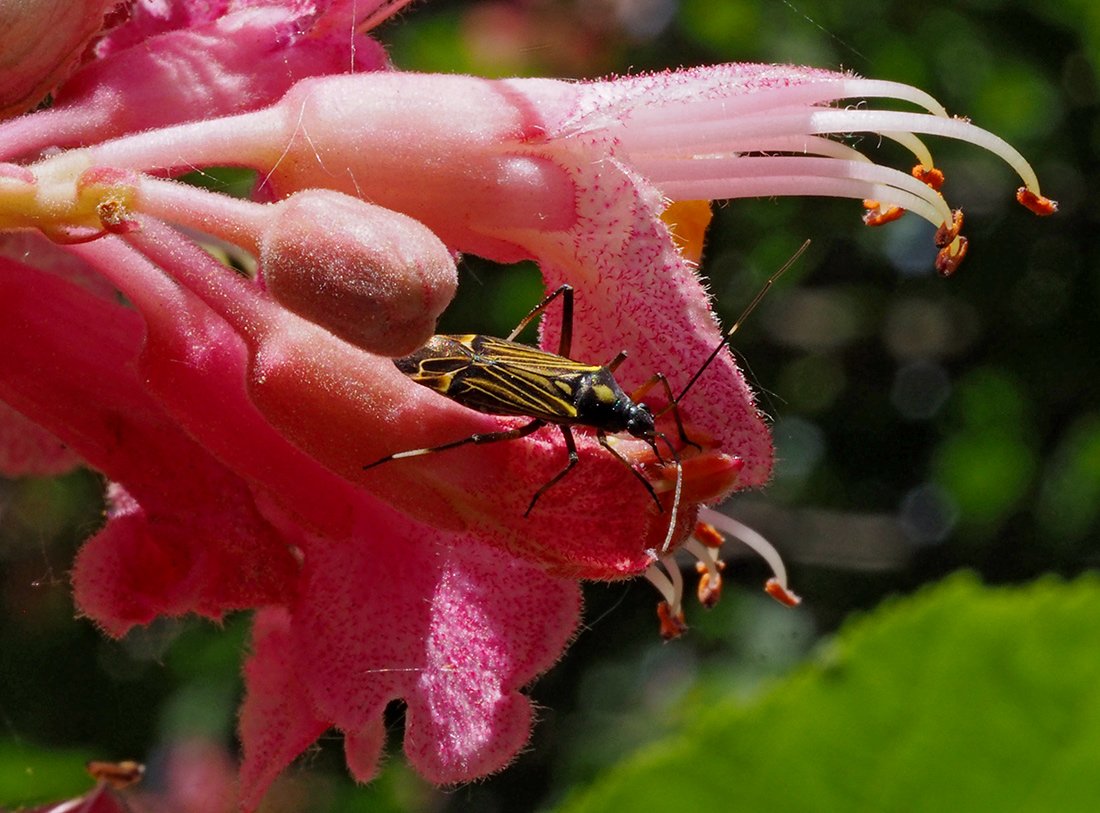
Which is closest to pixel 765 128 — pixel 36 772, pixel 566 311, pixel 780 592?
pixel 566 311

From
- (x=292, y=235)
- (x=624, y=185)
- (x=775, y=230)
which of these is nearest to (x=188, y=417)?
(x=292, y=235)

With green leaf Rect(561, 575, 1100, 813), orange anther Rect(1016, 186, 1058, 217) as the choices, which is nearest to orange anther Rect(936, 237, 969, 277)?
orange anther Rect(1016, 186, 1058, 217)

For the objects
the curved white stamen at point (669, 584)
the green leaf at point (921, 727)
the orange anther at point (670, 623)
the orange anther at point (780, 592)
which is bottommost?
the green leaf at point (921, 727)

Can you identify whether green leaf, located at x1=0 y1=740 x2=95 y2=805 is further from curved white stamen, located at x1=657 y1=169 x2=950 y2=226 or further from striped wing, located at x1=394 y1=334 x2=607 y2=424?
curved white stamen, located at x1=657 y1=169 x2=950 y2=226

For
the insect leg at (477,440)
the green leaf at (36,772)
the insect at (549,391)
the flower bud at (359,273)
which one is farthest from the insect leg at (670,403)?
the green leaf at (36,772)

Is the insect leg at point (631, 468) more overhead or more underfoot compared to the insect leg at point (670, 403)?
more underfoot

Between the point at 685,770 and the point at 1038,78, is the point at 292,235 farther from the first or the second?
the point at 1038,78

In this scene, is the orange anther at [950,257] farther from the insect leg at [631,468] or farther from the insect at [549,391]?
the insect leg at [631,468]
